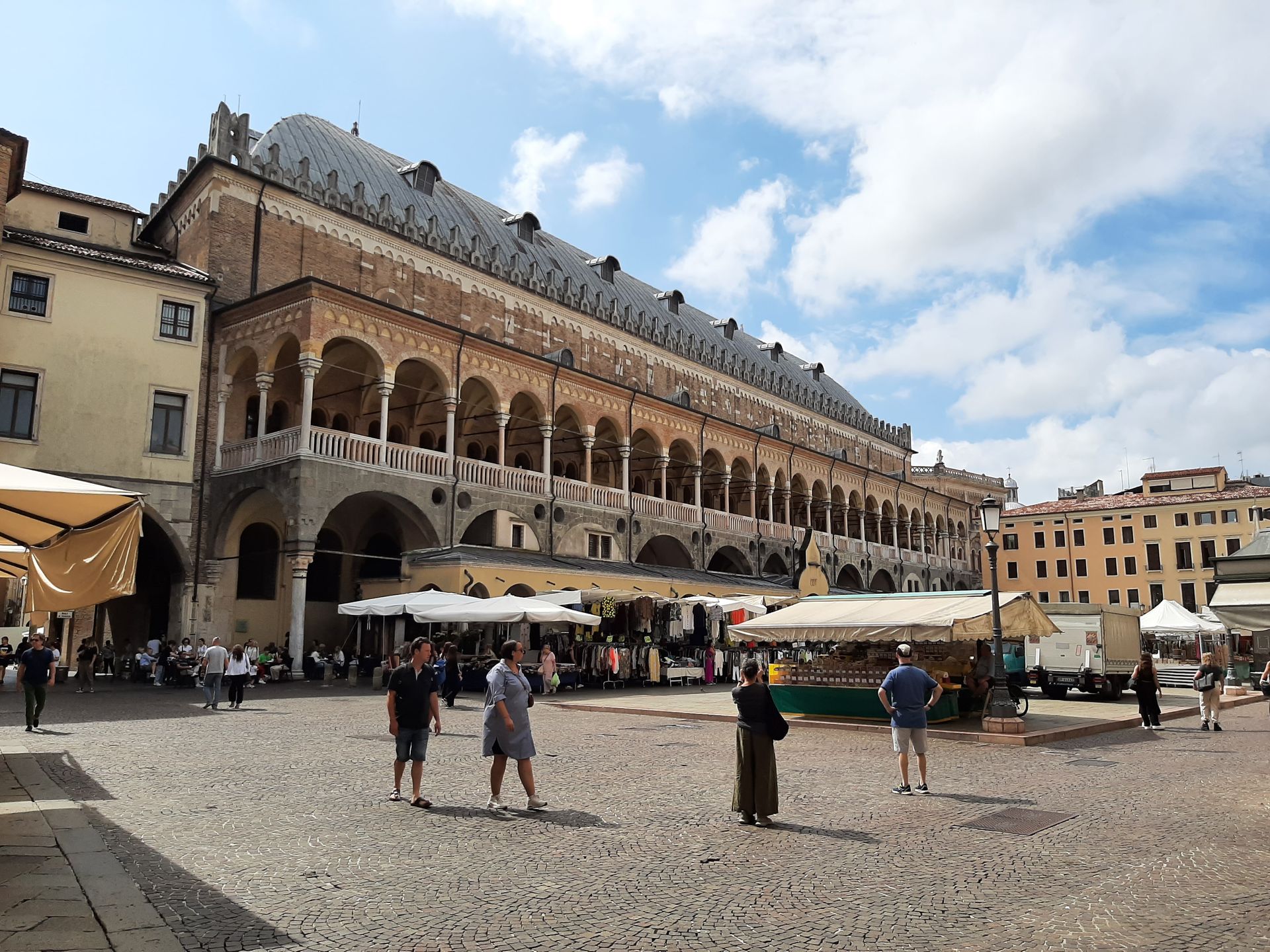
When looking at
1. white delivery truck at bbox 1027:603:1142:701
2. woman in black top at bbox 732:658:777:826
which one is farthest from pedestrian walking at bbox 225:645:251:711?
white delivery truck at bbox 1027:603:1142:701

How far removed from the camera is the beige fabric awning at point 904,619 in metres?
16.0

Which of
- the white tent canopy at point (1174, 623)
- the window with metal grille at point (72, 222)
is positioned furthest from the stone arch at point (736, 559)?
the window with metal grille at point (72, 222)

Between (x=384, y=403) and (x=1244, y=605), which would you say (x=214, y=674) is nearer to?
(x=384, y=403)

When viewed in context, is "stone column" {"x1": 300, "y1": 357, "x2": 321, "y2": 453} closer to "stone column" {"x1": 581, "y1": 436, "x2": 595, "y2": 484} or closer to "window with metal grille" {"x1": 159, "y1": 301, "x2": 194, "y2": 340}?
"window with metal grille" {"x1": 159, "y1": 301, "x2": 194, "y2": 340}

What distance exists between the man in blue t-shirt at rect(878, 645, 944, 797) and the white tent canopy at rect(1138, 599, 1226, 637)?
24473 mm

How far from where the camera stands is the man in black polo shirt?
29.0 feet

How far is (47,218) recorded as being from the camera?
94.3ft

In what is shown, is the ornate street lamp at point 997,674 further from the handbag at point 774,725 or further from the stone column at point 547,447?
the stone column at point 547,447

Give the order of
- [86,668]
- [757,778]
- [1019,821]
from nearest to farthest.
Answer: [757,778]
[1019,821]
[86,668]

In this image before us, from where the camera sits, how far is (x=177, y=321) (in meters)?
27.7

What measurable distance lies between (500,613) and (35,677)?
973cm

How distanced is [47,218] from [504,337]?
630 inches

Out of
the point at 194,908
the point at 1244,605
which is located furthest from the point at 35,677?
the point at 1244,605

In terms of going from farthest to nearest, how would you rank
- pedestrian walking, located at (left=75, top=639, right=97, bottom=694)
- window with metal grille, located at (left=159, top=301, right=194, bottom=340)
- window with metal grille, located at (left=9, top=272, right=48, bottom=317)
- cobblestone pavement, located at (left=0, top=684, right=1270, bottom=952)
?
window with metal grille, located at (left=159, top=301, right=194, bottom=340), window with metal grille, located at (left=9, top=272, right=48, bottom=317), pedestrian walking, located at (left=75, top=639, right=97, bottom=694), cobblestone pavement, located at (left=0, top=684, right=1270, bottom=952)
